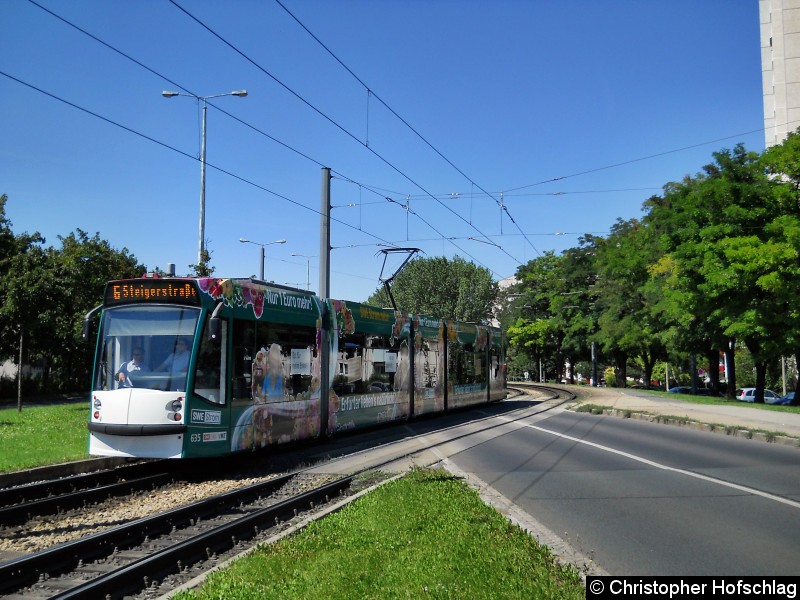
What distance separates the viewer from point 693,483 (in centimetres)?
1071

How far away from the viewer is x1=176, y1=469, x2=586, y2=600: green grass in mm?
5238

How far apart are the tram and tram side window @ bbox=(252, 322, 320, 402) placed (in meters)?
0.02

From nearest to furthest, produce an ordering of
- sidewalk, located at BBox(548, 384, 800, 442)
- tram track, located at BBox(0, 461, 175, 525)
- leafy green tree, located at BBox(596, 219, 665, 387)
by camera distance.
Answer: tram track, located at BBox(0, 461, 175, 525) < sidewalk, located at BBox(548, 384, 800, 442) < leafy green tree, located at BBox(596, 219, 665, 387)

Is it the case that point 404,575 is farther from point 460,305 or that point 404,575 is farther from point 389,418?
point 460,305

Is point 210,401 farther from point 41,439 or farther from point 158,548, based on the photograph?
point 41,439

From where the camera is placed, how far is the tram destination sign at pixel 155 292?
38.0 ft

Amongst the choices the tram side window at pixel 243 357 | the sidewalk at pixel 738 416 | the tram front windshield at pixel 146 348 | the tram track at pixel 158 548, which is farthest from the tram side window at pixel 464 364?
the tram track at pixel 158 548

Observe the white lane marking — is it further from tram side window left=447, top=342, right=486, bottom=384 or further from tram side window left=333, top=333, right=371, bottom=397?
tram side window left=447, top=342, right=486, bottom=384

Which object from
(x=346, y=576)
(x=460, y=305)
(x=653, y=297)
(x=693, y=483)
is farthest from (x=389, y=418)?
(x=460, y=305)

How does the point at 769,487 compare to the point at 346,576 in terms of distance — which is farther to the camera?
the point at 769,487

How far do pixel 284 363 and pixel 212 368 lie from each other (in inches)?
99.1

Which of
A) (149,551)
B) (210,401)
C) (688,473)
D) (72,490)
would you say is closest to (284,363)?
(210,401)

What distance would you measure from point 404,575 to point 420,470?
6147 millimetres

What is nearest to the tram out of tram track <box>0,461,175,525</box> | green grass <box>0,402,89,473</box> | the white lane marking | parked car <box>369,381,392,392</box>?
parked car <box>369,381,392,392</box>
